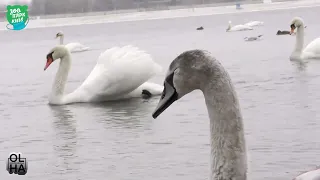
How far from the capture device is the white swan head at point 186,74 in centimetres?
319

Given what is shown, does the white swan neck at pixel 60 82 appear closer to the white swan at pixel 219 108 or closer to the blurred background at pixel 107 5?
the white swan at pixel 219 108

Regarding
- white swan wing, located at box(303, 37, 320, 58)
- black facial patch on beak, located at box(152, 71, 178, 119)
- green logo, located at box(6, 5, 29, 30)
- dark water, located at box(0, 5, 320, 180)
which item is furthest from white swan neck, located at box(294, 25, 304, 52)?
black facial patch on beak, located at box(152, 71, 178, 119)

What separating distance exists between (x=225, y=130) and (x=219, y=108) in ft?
0.31

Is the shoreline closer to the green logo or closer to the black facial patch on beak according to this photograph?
the green logo

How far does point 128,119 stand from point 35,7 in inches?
3021

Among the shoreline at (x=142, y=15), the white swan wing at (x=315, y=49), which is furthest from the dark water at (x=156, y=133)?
the shoreline at (x=142, y=15)

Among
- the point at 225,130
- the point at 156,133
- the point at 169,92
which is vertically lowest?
the point at 156,133

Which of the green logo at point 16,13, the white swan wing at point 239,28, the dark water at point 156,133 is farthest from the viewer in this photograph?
the white swan wing at point 239,28

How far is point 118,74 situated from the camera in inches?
421

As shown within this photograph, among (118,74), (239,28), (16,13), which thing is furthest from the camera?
(239,28)

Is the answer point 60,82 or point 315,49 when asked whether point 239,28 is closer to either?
point 315,49

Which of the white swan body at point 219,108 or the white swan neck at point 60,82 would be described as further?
the white swan neck at point 60,82

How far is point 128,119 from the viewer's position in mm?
9195

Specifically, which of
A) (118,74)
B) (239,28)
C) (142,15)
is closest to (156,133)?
(118,74)
